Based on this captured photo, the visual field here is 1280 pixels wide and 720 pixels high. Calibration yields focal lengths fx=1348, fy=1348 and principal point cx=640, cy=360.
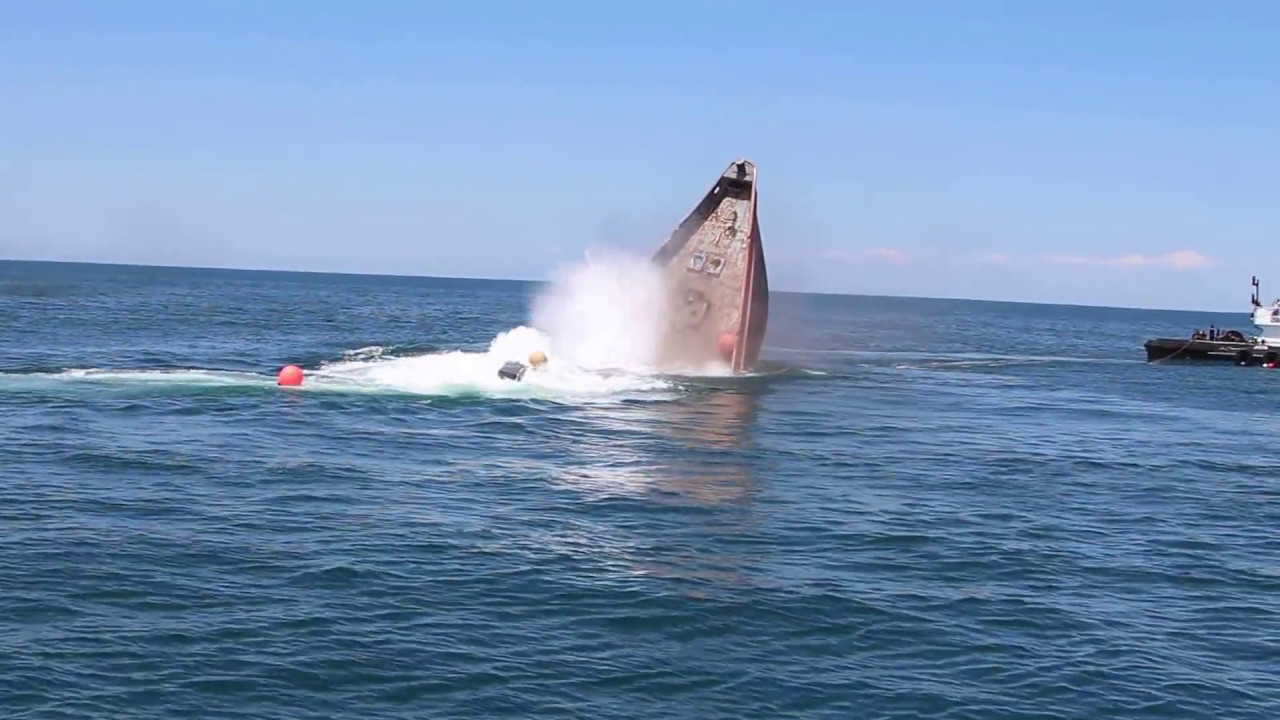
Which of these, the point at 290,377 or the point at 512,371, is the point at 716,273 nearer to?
the point at 512,371

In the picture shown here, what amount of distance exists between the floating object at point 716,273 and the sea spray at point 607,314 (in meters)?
0.79

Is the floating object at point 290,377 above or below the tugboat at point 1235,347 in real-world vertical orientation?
below

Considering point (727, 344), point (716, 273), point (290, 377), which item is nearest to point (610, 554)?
point (290, 377)

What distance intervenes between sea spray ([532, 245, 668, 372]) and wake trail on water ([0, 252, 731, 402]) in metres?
0.04

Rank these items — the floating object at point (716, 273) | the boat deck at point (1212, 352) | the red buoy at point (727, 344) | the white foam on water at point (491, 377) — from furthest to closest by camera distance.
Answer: the boat deck at point (1212, 352) < the red buoy at point (727, 344) < the floating object at point (716, 273) < the white foam on water at point (491, 377)

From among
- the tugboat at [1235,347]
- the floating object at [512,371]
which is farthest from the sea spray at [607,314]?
the tugboat at [1235,347]

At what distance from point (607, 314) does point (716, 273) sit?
5958 mm

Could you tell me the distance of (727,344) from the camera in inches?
2172

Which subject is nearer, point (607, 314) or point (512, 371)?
point (512, 371)

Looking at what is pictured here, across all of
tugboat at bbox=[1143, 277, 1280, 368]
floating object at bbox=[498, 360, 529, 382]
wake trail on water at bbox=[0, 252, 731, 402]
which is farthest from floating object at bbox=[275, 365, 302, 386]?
tugboat at bbox=[1143, 277, 1280, 368]

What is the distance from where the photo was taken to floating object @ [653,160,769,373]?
174 feet

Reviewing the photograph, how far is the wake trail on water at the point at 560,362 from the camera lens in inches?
1841

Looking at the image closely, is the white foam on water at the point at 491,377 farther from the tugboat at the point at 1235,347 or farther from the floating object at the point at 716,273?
the tugboat at the point at 1235,347

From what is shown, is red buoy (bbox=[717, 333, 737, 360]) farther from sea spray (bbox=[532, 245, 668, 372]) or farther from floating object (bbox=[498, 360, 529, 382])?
floating object (bbox=[498, 360, 529, 382])
